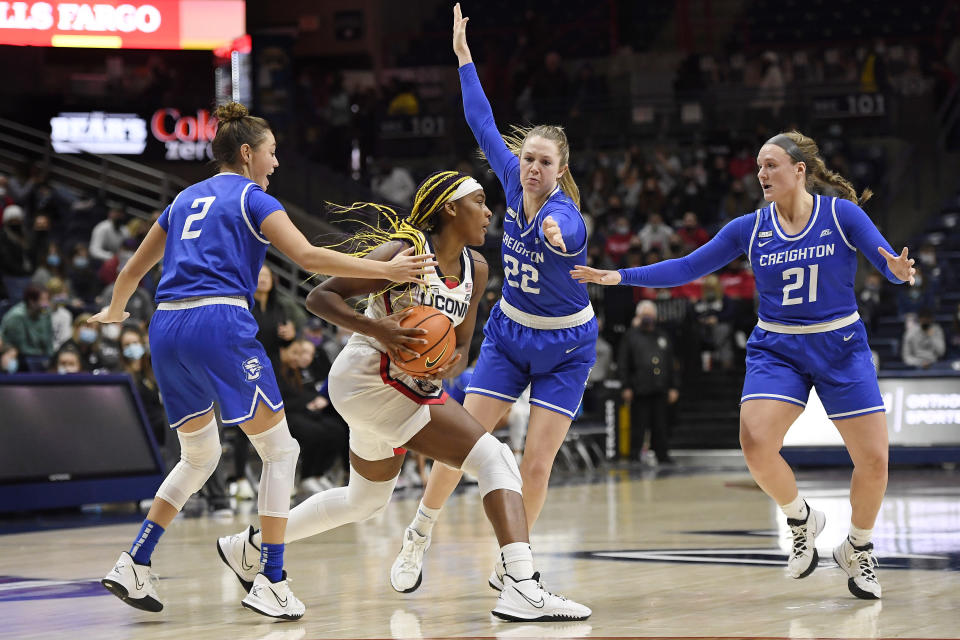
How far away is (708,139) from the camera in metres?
21.2

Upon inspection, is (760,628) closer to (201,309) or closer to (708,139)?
(201,309)

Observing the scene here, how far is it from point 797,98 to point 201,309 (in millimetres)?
16965

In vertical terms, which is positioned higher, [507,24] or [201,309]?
[507,24]

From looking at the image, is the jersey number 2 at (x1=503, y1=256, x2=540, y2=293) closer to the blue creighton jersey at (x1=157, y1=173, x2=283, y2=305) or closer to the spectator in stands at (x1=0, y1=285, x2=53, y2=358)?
the blue creighton jersey at (x1=157, y1=173, x2=283, y2=305)

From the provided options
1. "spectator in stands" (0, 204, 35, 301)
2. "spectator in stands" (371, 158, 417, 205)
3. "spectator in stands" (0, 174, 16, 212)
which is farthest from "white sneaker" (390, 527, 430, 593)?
"spectator in stands" (371, 158, 417, 205)

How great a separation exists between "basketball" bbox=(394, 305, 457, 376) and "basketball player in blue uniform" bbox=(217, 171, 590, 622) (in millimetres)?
36

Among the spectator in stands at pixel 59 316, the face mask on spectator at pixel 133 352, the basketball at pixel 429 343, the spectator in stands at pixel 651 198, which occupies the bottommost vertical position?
the face mask on spectator at pixel 133 352

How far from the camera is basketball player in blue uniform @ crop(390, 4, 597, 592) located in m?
5.85

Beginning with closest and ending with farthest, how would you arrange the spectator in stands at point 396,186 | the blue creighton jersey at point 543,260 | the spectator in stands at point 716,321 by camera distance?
the blue creighton jersey at point 543,260, the spectator in stands at point 716,321, the spectator in stands at point 396,186

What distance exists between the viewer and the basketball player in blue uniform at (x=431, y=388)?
16.4ft

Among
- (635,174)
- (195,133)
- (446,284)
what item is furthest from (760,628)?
(195,133)

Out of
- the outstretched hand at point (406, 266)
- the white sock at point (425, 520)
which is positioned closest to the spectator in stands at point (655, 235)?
the white sock at point (425, 520)

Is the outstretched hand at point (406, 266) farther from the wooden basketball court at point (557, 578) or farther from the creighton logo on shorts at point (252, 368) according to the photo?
the wooden basketball court at point (557, 578)

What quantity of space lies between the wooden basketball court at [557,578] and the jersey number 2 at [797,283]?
1.36 metres
